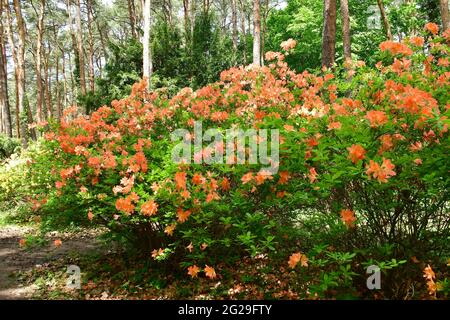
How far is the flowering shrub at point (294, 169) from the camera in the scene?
3143 mm

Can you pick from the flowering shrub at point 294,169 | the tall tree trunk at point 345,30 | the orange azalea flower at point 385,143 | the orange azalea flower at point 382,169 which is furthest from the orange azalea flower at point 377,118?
the tall tree trunk at point 345,30

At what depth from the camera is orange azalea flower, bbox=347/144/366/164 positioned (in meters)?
2.94

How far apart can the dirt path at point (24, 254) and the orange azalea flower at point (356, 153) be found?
4645 mm

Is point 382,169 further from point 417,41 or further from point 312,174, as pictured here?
point 417,41

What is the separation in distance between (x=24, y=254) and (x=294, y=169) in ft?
19.6

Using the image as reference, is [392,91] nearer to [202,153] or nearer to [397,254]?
[397,254]

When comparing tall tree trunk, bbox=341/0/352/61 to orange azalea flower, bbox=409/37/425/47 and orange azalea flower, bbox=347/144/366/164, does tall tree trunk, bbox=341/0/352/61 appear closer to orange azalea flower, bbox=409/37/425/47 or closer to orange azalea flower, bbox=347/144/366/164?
orange azalea flower, bbox=409/37/425/47

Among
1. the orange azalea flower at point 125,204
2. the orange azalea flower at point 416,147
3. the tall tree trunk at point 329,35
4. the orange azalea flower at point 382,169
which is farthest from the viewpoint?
the tall tree trunk at point 329,35

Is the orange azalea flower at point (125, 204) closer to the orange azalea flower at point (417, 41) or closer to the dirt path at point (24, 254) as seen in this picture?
the dirt path at point (24, 254)

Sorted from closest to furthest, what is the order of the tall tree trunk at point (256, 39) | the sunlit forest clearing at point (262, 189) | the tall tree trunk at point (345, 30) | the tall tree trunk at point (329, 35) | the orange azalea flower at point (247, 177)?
the sunlit forest clearing at point (262, 189)
the orange azalea flower at point (247, 177)
the tall tree trunk at point (329, 35)
the tall tree trunk at point (256, 39)
the tall tree trunk at point (345, 30)

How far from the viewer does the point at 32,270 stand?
255 inches

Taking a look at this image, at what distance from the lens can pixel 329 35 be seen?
8414 millimetres
